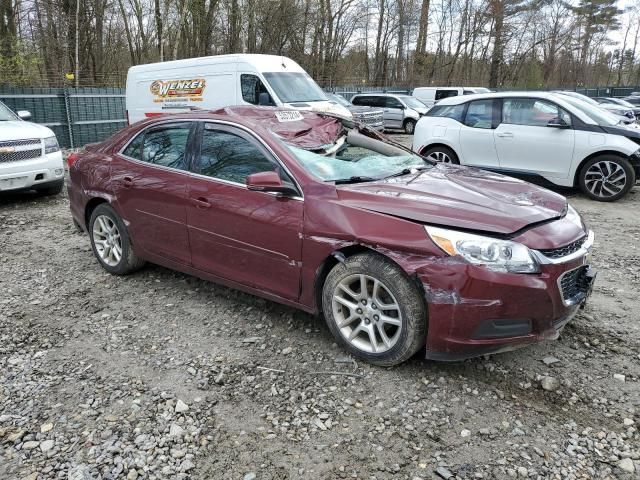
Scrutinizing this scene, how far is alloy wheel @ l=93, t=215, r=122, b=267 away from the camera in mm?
4887

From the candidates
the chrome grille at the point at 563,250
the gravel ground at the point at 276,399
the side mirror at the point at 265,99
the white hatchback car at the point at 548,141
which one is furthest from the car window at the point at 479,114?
the chrome grille at the point at 563,250

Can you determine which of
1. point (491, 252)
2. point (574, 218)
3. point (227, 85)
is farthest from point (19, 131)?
point (574, 218)

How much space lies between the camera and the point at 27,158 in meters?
7.71

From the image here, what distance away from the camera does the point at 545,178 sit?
27.3ft

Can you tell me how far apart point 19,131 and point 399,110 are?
1557cm

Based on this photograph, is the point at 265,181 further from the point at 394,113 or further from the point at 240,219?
the point at 394,113

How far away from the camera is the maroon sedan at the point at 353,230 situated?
2.94 metres

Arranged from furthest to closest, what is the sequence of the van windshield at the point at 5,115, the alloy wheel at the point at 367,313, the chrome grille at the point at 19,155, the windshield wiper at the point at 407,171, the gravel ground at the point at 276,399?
1. the van windshield at the point at 5,115
2. the chrome grille at the point at 19,155
3. the windshield wiper at the point at 407,171
4. the alloy wheel at the point at 367,313
5. the gravel ground at the point at 276,399

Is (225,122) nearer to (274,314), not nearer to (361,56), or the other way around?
(274,314)

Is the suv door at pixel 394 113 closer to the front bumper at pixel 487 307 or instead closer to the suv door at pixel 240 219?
the suv door at pixel 240 219

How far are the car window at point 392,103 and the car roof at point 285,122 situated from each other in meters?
17.4

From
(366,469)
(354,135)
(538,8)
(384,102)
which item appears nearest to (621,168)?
(354,135)

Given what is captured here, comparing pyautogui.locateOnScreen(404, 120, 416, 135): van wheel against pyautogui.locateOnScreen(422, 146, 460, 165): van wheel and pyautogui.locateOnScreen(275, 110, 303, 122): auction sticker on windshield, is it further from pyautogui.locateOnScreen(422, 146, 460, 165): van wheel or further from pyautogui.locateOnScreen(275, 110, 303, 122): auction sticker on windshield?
pyautogui.locateOnScreen(275, 110, 303, 122): auction sticker on windshield

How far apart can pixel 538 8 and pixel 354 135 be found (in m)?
40.9
